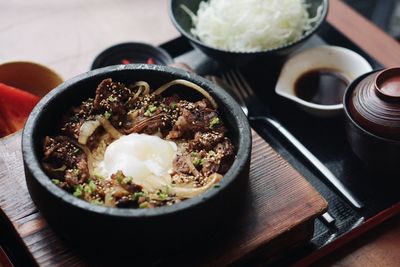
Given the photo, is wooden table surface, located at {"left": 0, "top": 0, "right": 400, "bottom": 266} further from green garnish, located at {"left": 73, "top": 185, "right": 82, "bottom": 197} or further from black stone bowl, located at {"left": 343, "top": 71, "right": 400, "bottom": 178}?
green garnish, located at {"left": 73, "top": 185, "right": 82, "bottom": 197}

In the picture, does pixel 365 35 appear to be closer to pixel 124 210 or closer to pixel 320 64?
pixel 320 64

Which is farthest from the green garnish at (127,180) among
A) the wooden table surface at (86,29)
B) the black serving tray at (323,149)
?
the wooden table surface at (86,29)

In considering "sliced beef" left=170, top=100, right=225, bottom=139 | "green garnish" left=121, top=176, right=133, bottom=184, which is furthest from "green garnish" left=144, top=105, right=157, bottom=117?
"green garnish" left=121, top=176, right=133, bottom=184

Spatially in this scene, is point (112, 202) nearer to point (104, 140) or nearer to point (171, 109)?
point (104, 140)

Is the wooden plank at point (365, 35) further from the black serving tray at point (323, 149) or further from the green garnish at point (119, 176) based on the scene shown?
the green garnish at point (119, 176)

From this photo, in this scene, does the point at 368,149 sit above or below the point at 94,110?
below

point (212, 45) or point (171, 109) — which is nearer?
point (171, 109)

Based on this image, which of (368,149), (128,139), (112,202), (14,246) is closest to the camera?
(112,202)

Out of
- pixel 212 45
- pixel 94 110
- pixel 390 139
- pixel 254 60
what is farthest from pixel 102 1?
pixel 390 139
